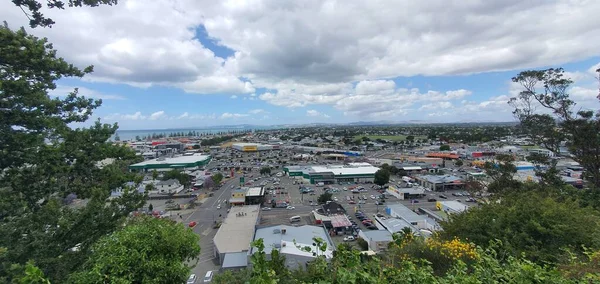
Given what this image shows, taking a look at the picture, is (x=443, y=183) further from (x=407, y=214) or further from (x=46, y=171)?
(x=46, y=171)

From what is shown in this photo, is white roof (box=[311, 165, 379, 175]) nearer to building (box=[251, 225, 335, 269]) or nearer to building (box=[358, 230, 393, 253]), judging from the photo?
building (box=[358, 230, 393, 253])

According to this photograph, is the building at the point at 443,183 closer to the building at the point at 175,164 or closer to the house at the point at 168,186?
the house at the point at 168,186

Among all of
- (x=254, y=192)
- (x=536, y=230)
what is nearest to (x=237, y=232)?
(x=254, y=192)

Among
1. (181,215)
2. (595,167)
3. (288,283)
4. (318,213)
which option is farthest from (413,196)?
(288,283)

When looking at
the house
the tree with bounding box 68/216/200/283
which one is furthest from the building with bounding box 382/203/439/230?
the house

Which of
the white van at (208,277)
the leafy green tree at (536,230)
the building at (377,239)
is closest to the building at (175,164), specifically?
the white van at (208,277)

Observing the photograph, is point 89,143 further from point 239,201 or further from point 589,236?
point 239,201
